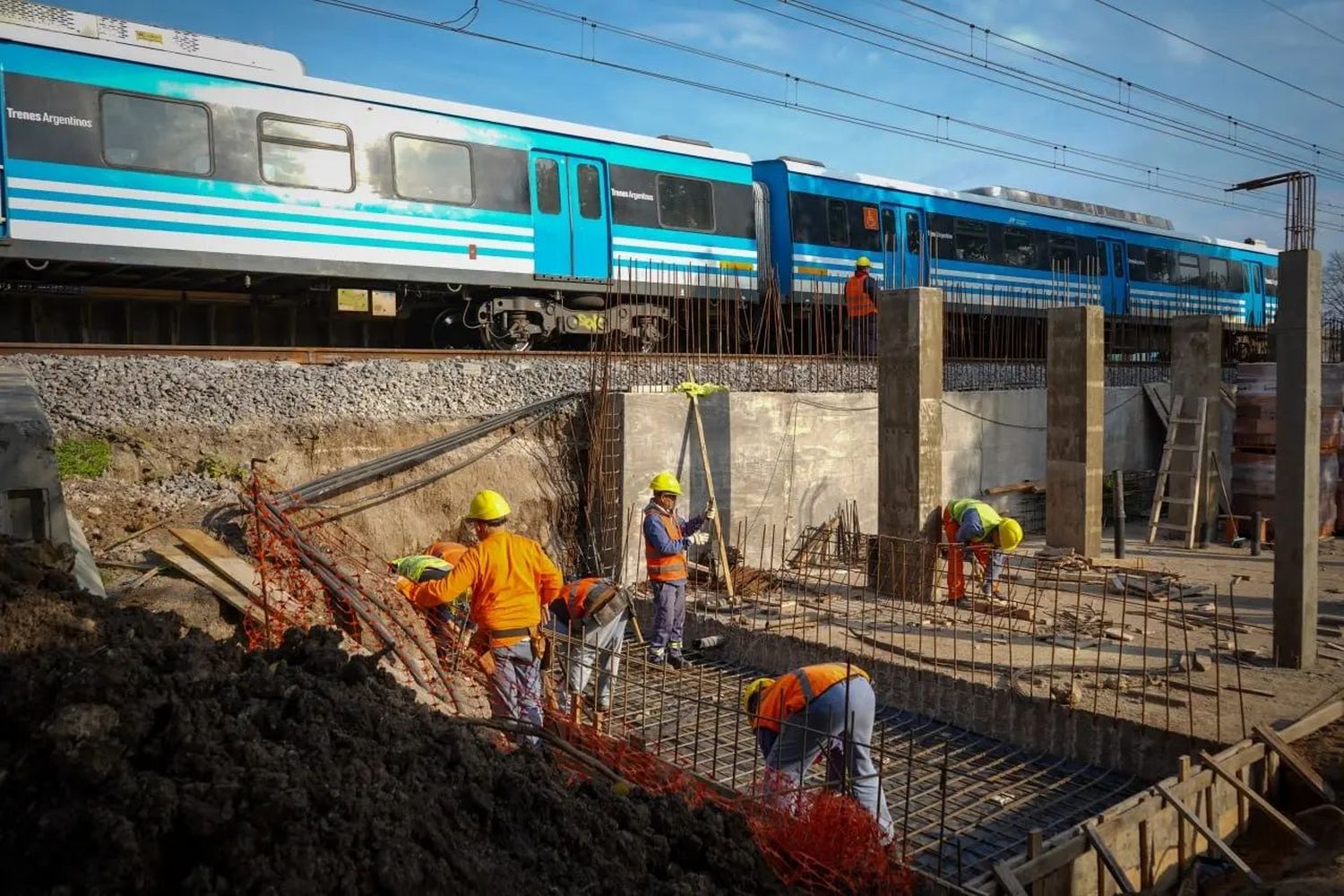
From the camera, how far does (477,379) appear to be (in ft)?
30.2

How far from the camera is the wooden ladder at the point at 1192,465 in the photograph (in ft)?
39.3

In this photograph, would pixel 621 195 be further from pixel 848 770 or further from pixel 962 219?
pixel 848 770

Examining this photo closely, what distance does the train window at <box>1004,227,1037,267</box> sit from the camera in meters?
17.9

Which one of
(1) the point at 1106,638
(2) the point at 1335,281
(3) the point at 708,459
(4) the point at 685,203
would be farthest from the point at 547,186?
(2) the point at 1335,281

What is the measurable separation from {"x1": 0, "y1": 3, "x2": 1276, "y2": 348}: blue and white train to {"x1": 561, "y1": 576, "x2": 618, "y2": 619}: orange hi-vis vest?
493 cm

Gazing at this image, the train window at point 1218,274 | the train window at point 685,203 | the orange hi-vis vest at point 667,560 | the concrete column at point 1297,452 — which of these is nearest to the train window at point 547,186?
the train window at point 685,203

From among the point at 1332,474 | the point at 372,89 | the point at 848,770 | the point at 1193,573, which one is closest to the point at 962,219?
the point at 1332,474

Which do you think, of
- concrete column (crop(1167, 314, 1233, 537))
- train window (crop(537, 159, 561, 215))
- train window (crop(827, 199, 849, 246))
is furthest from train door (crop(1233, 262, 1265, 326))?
train window (crop(537, 159, 561, 215))

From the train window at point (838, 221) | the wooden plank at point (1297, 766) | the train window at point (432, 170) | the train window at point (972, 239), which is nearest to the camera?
the wooden plank at point (1297, 766)

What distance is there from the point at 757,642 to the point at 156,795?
19.2ft

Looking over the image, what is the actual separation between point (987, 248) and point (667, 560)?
1216 cm

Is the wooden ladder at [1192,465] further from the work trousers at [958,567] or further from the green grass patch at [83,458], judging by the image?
the green grass patch at [83,458]

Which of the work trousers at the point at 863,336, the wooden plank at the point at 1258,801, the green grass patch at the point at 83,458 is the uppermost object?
the work trousers at the point at 863,336

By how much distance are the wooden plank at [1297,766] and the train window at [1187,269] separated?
19.9 meters
